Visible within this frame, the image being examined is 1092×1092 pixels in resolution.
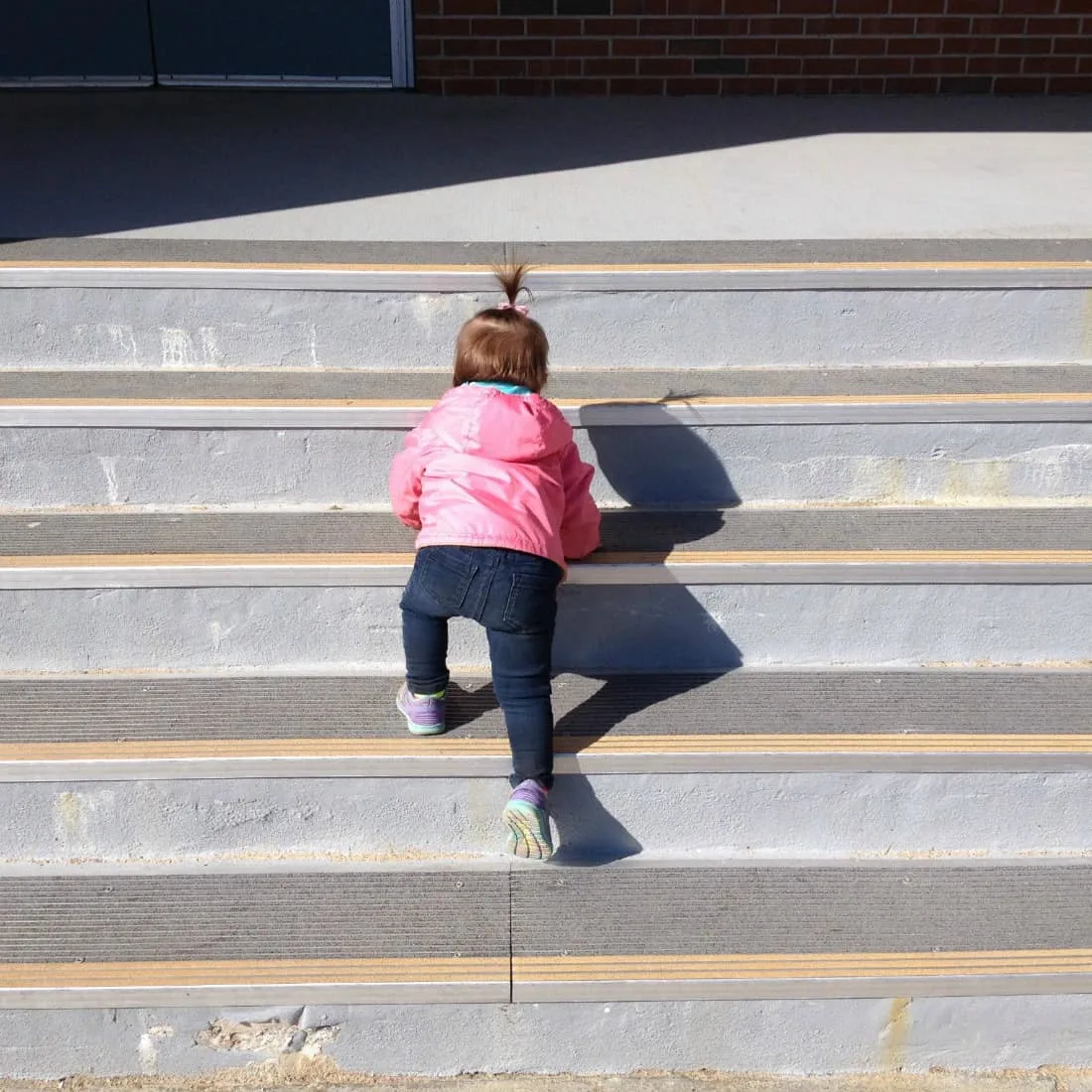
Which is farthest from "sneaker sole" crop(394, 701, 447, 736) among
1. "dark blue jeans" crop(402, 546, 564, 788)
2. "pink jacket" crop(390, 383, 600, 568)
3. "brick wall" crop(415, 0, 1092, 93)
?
"brick wall" crop(415, 0, 1092, 93)

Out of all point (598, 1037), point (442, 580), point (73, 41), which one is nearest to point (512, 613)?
point (442, 580)

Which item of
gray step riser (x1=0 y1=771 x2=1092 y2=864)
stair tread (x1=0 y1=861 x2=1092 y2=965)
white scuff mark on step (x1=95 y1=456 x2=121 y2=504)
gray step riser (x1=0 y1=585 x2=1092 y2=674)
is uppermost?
white scuff mark on step (x1=95 y1=456 x2=121 y2=504)

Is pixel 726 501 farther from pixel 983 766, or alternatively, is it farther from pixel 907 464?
pixel 983 766

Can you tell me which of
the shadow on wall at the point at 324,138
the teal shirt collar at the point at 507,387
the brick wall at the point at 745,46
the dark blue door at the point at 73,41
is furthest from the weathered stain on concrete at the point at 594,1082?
the dark blue door at the point at 73,41

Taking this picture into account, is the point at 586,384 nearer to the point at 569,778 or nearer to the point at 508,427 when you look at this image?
the point at 508,427

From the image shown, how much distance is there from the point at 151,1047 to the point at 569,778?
3.06 ft

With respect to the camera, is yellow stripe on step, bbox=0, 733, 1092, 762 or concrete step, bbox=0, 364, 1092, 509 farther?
concrete step, bbox=0, 364, 1092, 509

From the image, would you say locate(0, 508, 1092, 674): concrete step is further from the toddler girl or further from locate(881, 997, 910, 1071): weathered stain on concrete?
locate(881, 997, 910, 1071): weathered stain on concrete

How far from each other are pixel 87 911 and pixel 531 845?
0.87m

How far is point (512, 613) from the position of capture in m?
2.50

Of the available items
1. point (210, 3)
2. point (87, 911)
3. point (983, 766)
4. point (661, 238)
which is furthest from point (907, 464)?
point (210, 3)

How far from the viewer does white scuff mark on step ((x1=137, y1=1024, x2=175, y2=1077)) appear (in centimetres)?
238

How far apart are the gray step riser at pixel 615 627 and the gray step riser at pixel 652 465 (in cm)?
35

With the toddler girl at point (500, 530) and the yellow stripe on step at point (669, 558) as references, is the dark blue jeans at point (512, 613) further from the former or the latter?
the yellow stripe on step at point (669, 558)
